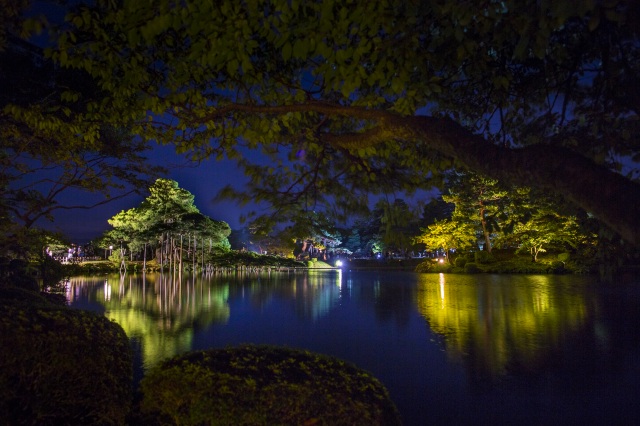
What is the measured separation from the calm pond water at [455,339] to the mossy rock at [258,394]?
266cm

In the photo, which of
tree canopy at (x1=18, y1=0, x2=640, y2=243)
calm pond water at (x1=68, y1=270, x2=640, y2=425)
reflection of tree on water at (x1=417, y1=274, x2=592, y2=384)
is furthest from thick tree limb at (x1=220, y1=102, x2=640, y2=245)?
reflection of tree on water at (x1=417, y1=274, x2=592, y2=384)

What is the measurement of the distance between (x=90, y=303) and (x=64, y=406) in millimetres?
14786

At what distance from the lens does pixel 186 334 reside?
34.2 feet

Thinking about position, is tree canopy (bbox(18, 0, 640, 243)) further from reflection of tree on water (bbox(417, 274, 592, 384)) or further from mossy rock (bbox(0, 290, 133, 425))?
reflection of tree on water (bbox(417, 274, 592, 384))

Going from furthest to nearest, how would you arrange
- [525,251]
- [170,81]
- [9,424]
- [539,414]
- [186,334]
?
[525,251]
[186,334]
[539,414]
[170,81]
[9,424]

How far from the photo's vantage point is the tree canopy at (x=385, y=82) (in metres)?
2.88

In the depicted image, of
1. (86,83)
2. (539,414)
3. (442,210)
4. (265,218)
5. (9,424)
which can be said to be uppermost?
(442,210)

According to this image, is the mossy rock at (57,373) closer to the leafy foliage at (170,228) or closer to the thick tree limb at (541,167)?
the thick tree limb at (541,167)

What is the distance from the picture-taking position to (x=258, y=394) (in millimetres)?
3268

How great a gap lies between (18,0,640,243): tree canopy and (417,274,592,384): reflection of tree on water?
4.65 metres

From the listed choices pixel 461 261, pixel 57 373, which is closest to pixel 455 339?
pixel 57 373

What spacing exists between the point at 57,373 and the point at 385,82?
395cm

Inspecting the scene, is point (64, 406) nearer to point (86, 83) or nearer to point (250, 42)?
point (250, 42)

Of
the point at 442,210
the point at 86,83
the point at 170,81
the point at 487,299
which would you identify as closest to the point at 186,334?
the point at 86,83
